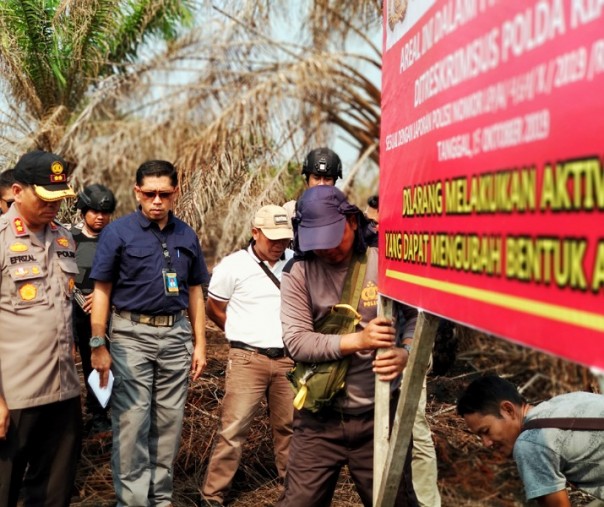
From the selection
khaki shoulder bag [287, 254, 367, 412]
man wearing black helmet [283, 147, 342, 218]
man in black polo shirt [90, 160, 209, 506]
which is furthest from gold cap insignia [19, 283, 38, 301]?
man wearing black helmet [283, 147, 342, 218]

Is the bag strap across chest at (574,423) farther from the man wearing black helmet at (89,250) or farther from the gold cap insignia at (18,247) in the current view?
the man wearing black helmet at (89,250)

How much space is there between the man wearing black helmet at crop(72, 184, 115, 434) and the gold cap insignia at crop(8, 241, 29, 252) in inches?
83.0

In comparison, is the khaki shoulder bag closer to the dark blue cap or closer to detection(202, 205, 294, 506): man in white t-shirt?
the dark blue cap

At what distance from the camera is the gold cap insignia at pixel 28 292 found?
11.3 feet

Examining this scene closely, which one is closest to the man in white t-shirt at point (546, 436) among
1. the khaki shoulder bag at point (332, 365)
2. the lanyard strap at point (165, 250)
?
the khaki shoulder bag at point (332, 365)

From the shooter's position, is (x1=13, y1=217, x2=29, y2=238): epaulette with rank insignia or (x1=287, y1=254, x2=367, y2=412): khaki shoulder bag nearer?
(x1=287, y1=254, x2=367, y2=412): khaki shoulder bag

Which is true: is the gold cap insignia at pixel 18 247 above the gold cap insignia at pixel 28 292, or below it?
above

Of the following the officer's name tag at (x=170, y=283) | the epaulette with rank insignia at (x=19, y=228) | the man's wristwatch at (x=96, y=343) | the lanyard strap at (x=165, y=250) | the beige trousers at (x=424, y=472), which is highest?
the epaulette with rank insignia at (x=19, y=228)

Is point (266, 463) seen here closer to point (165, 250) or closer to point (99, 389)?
point (99, 389)

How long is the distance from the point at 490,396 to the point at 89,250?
3.48m

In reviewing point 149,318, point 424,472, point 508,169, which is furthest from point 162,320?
point 508,169

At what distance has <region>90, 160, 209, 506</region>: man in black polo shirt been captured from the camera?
4.25 meters

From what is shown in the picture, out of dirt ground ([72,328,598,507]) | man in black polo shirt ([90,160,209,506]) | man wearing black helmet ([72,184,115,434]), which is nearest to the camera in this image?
man in black polo shirt ([90,160,209,506])

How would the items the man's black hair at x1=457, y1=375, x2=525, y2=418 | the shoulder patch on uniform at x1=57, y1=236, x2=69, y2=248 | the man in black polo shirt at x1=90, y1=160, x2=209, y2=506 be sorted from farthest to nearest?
1. the man in black polo shirt at x1=90, y1=160, x2=209, y2=506
2. the shoulder patch on uniform at x1=57, y1=236, x2=69, y2=248
3. the man's black hair at x1=457, y1=375, x2=525, y2=418
